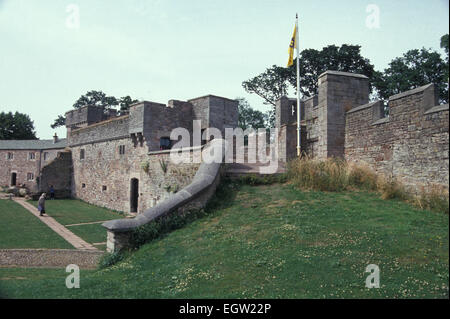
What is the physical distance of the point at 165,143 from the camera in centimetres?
1931

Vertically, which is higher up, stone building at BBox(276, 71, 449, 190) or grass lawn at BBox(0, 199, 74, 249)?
stone building at BBox(276, 71, 449, 190)

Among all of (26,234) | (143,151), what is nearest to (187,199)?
(26,234)

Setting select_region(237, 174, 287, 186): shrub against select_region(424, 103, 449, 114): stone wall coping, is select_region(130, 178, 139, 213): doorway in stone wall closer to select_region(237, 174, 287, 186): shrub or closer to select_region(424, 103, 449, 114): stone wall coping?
select_region(237, 174, 287, 186): shrub

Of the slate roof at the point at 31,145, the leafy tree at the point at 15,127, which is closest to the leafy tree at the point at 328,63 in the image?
the slate roof at the point at 31,145

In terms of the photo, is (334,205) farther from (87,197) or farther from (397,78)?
(397,78)

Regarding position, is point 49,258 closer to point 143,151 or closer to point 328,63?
point 143,151

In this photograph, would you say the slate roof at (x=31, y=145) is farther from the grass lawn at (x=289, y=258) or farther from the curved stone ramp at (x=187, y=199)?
the grass lawn at (x=289, y=258)

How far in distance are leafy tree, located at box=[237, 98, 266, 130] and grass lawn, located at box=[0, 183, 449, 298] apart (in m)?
37.1

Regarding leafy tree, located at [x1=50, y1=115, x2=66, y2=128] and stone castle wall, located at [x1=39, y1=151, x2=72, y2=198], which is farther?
leafy tree, located at [x1=50, y1=115, x2=66, y2=128]

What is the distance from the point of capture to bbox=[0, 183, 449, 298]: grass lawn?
15.9 feet

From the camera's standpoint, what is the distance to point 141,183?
714 inches

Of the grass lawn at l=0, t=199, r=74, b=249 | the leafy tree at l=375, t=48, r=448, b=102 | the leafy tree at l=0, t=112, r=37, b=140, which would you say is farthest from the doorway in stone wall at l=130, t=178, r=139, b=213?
the leafy tree at l=0, t=112, r=37, b=140

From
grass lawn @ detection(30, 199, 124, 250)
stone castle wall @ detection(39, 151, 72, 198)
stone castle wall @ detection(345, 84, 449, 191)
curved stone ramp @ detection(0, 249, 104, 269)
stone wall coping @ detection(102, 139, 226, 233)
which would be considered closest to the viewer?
stone castle wall @ detection(345, 84, 449, 191)

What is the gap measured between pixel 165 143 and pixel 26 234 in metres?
8.40
